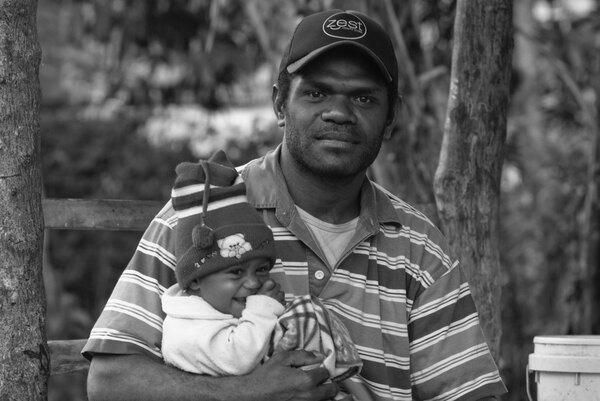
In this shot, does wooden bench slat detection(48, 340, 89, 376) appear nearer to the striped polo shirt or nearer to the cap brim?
the striped polo shirt

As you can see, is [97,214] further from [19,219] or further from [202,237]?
[202,237]

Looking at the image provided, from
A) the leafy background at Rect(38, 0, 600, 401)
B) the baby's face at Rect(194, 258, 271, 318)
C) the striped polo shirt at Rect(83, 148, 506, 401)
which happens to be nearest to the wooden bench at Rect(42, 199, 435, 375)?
the striped polo shirt at Rect(83, 148, 506, 401)

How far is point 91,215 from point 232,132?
4821 mm

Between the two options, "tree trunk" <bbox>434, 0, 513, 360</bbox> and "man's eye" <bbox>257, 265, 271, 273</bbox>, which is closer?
"man's eye" <bbox>257, 265, 271, 273</bbox>

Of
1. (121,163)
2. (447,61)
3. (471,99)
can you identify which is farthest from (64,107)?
(471,99)

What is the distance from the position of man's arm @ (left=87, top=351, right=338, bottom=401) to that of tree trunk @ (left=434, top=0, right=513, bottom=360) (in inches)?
50.9

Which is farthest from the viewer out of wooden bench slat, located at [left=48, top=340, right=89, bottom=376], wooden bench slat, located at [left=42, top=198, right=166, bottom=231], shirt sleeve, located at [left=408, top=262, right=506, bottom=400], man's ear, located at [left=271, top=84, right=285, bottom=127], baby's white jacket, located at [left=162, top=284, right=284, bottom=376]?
wooden bench slat, located at [left=42, top=198, right=166, bottom=231]

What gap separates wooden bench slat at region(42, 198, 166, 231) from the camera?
3.73 metres

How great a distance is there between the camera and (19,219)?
277 cm

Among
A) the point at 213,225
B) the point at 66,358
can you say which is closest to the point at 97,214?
the point at 66,358

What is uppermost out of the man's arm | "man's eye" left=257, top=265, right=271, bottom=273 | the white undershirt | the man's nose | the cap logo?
the cap logo

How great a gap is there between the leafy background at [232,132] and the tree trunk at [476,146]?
1891 mm

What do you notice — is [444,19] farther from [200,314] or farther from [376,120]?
[200,314]

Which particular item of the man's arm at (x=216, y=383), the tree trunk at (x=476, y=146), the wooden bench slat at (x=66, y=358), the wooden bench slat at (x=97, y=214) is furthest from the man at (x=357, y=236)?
the wooden bench slat at (x=66, y=358)
